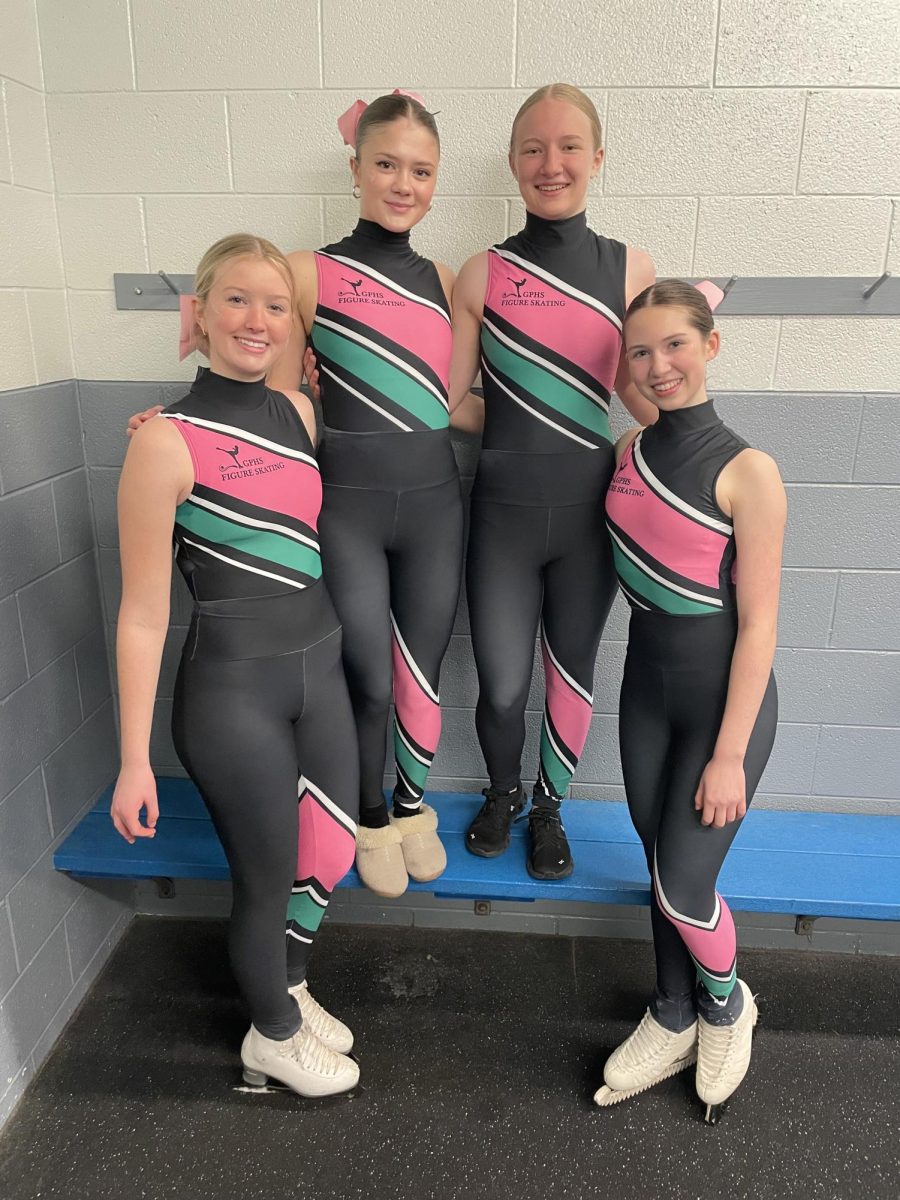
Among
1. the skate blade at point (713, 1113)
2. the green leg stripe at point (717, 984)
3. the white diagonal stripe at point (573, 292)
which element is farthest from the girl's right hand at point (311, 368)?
the skate blade at point (713, 1113)

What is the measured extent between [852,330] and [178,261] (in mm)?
1504

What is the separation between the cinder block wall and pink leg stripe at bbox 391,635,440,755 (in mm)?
517

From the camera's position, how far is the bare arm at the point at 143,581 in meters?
1.35

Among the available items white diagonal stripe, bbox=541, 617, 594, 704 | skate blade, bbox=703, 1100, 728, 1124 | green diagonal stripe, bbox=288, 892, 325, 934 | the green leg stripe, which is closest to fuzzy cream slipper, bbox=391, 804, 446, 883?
green diagonal stripe, bbox=288, 892, 325, 934

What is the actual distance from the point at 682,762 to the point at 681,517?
0.44 meters

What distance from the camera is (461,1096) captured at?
177 cm

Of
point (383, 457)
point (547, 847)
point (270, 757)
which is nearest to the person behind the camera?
point (270, 757)

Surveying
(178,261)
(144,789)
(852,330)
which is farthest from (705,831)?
(178,261)

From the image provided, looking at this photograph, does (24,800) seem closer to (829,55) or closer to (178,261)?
(178,261)

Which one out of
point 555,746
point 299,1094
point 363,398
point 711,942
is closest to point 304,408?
point 363,398

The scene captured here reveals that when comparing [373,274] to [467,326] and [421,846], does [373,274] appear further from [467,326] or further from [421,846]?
[421,846]

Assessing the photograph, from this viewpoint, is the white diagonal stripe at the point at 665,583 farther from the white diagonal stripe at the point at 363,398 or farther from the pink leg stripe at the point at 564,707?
the white diagonal stripe at the point at 363,398

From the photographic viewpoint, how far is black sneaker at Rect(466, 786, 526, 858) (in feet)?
6.43

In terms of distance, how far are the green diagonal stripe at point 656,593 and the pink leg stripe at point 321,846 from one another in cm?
72
